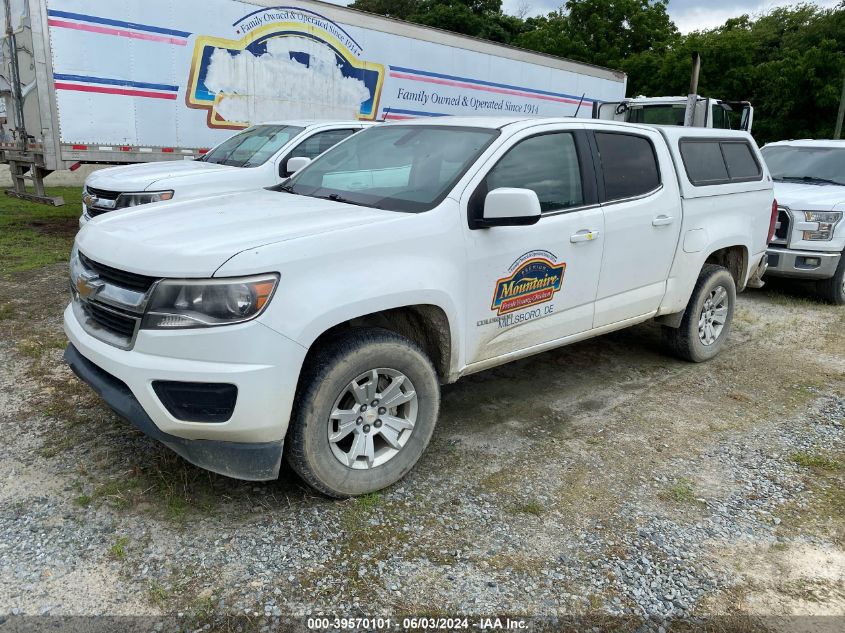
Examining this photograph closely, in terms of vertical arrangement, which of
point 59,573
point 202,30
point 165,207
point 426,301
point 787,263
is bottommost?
point 59,573

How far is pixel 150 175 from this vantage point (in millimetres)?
7141

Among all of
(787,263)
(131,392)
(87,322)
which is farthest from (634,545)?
(787,263)

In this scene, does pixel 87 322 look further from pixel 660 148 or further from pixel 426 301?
pixel 660 148

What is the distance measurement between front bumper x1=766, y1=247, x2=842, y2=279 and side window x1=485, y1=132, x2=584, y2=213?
4.74m

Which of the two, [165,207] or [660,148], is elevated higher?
[660,148]

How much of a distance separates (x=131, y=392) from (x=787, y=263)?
24.3 ft

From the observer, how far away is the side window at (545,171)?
3.65 meters

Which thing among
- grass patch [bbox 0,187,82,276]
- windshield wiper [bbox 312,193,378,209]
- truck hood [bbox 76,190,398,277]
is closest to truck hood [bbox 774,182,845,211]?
windshield wiper [bbox 312,193,378,209]

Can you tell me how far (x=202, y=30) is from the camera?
9.82 meters

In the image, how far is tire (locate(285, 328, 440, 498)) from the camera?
2.90m

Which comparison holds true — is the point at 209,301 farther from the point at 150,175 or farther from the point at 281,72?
the point at 281,72

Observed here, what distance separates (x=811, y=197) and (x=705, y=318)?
3497 millimetres

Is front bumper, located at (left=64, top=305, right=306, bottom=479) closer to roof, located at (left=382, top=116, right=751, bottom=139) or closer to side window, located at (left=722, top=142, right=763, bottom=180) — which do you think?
roof, located at (left=382, top=116, right=751, bottom=139)

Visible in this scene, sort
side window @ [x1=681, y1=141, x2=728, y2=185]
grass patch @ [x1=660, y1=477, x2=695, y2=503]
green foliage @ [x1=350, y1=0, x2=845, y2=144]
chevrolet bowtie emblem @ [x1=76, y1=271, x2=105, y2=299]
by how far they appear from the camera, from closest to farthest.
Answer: chevrolet bowtie emblem @ [x1=76, y1=271, x2=105, y2=299], grass patch @ [x1=660, y1=477, x2=695, y2=503], side window @ [x1=681, y1=141, x2=728, y2=185], green foliage @ [x1=350, y1=0, x2=845, y2=144]
